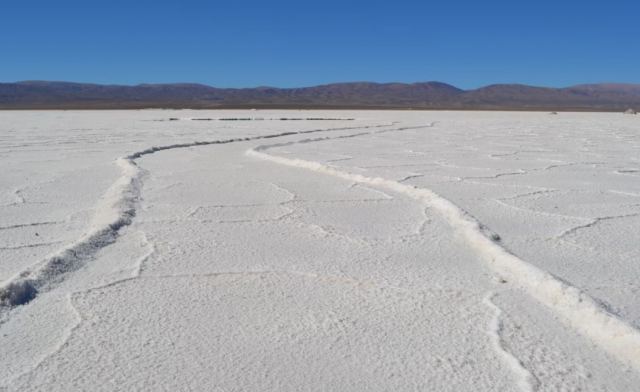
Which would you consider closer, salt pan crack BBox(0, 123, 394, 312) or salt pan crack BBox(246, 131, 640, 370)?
salt pan crack BBox(246, 131, 640, 370)

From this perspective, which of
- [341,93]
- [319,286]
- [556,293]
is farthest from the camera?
[341,93]

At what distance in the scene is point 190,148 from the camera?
8.23m

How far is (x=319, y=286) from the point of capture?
231 cm

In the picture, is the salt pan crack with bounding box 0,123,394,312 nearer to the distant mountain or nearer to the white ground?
the white ground

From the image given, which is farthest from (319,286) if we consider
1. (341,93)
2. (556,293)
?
(341,93)

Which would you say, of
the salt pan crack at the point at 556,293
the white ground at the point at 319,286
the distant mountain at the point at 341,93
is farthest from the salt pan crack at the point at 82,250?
the distant mountain at the point at 341,93

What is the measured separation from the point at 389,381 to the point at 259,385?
0.31m

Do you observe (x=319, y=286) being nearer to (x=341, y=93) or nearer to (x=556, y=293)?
(x=556, y=293)

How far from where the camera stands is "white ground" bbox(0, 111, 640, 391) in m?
1.66

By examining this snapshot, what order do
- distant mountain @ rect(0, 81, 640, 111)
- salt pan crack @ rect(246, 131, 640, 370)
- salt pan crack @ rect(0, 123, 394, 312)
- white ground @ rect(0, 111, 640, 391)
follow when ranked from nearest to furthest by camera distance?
white ground @ rect(0, 111, 640, 391)
salt pan crack @ rect(246, 131, 640, 370)
salt pan crack @ rect(0, 123, 394, 312)
distant mountain @ rect(0, 81, 640, 111)

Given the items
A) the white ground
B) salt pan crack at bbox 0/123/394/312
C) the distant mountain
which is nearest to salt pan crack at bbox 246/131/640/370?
the white ground

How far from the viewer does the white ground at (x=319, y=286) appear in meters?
1.66

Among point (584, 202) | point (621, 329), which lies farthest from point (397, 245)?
point (584, 202)

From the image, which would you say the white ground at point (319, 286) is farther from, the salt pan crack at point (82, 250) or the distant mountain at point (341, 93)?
the distant mountain at point (341, 93)
